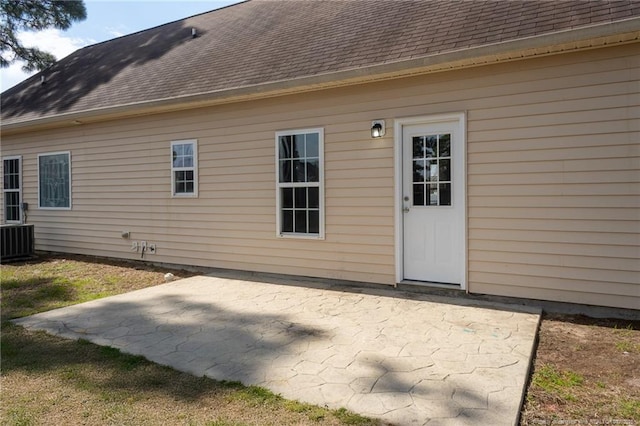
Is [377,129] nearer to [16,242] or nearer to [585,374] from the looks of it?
[585,374]

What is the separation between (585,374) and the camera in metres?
2.98

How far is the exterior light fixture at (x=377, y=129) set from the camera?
17.6 feet

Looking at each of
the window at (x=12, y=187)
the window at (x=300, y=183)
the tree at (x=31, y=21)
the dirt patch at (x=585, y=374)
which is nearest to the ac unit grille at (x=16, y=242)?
the window at (x=12, y=187)

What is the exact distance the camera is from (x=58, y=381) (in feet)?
9.46

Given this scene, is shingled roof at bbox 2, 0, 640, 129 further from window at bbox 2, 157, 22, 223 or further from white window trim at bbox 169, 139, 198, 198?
window at bbox 2, 157, 22, 223

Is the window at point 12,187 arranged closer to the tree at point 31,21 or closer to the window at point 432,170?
the tree at point 31,21

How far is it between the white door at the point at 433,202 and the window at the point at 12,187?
29.4 ft

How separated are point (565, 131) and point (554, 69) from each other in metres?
0.67

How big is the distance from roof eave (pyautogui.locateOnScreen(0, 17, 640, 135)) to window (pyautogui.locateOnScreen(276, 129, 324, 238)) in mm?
705

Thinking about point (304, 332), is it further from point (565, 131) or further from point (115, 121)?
point (115, 121)

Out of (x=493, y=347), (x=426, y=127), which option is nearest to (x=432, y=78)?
(x=426, y=127)

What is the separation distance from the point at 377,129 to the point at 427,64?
990 millimetres

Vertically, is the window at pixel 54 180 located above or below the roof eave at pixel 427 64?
below

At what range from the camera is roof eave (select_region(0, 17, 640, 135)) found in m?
4.01
